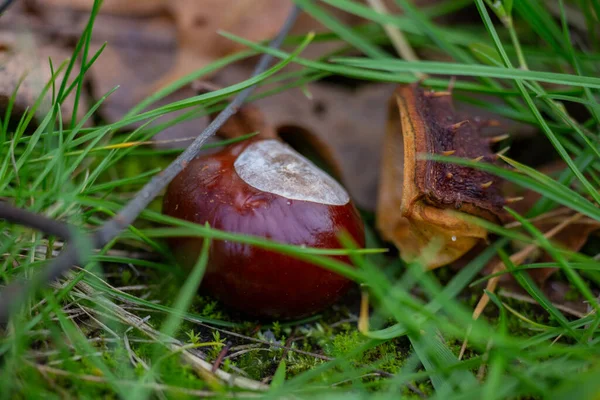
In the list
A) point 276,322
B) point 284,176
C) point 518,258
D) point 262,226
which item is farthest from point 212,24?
point 518,258

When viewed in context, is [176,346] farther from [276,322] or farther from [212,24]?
[212,24]

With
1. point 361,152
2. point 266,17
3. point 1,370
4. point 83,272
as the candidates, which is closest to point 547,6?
point 361,152

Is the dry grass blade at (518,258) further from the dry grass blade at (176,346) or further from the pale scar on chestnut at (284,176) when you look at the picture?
the dry grass blade at (176,346)

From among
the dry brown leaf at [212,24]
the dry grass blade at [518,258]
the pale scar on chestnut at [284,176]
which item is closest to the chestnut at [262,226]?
the pale scar on chestnut at [284,176]

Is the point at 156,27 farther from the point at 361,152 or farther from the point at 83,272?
the point at 83,272

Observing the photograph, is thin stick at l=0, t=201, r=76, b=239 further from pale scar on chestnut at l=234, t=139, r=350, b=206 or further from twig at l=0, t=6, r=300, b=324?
pale scar on chestnut at l=234, t=139, r=350, b=206
